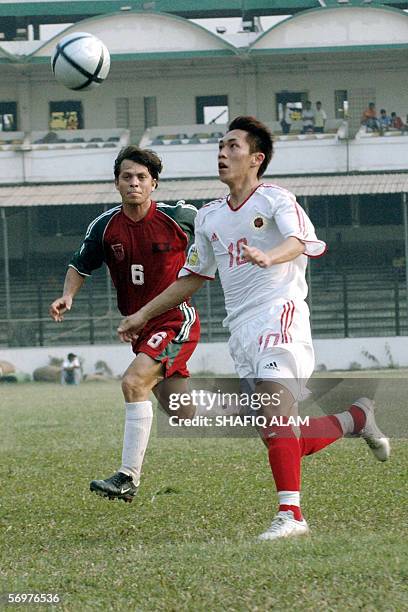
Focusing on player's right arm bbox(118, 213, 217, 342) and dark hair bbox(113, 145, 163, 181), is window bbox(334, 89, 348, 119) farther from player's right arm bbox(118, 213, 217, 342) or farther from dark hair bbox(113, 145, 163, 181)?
player's right arm bbox(118, 213, 217, 342)

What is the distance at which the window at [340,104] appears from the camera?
138ft

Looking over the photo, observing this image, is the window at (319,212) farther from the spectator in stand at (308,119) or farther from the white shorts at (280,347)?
the white shorts at (280,347)

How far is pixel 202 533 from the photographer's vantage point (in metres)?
5.95

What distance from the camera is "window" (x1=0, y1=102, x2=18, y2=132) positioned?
139 feet

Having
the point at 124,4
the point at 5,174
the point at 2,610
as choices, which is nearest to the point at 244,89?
the point at 124,4

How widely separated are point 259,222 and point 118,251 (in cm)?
169

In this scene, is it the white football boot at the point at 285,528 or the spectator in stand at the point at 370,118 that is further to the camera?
the spectator in stand at the point at 370,118

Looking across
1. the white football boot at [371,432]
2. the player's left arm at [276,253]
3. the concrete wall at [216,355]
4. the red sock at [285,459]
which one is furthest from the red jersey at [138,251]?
the concrete wall at [216,355]

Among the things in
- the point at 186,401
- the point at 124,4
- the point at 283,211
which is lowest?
the point at 186,401

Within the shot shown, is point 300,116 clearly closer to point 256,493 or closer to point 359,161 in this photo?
point 359,161

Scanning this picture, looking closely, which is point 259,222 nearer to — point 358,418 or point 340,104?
point 358,418

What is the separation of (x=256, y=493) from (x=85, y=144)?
107 ft

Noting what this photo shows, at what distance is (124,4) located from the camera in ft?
141

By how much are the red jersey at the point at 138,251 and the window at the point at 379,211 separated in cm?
3197
